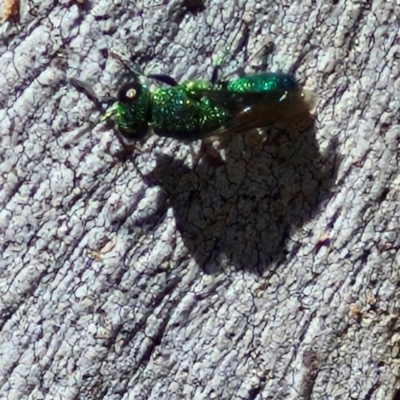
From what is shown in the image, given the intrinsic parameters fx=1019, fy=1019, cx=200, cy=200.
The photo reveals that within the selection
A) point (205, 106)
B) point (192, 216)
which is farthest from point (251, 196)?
point (205, 106)

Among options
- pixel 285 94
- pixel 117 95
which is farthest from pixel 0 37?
pixel 285 94

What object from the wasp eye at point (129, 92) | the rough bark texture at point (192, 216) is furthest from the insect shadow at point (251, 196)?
the wasp eye at point (129, 92)

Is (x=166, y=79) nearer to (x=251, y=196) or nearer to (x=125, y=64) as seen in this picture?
(x=125, y=64)

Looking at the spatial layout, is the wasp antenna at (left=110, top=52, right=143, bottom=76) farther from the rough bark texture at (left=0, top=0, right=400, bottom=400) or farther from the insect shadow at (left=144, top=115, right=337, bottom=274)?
the insect shadow at (left=144, top=115, right=337, bottom=274)

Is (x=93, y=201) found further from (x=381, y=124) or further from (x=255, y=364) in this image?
(x=381, y=124)

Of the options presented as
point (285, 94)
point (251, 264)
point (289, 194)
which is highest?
point (285, 94)

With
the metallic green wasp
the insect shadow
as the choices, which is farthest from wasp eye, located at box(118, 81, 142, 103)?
the insect shadow

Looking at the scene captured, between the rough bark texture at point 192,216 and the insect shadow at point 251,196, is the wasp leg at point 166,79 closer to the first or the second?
the rough bark texture at point 192,216
